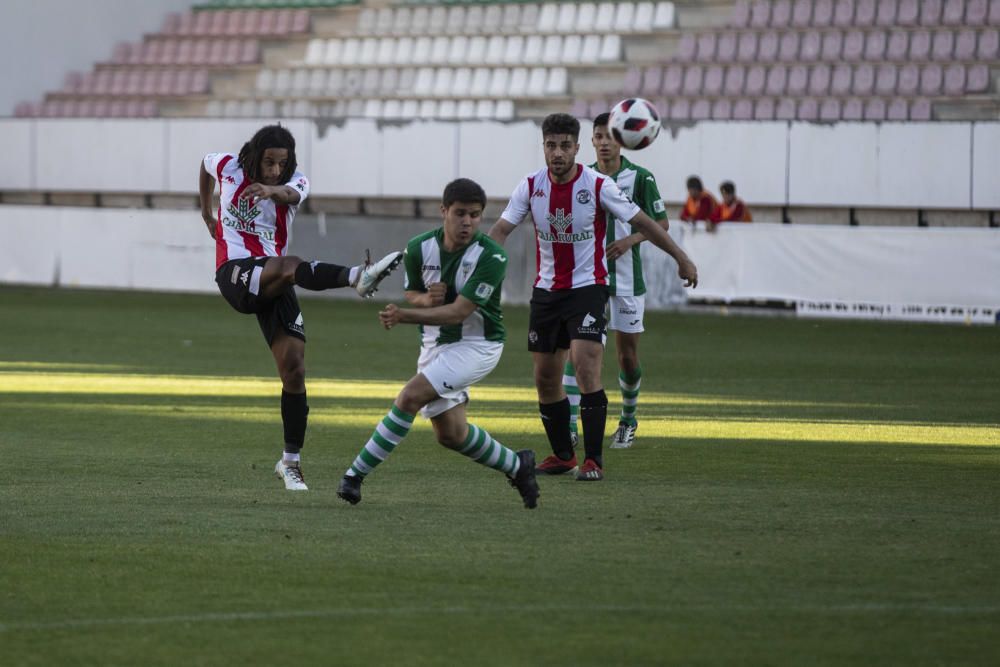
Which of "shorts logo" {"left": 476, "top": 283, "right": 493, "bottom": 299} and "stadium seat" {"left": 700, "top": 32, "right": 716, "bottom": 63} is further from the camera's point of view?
"stadium seat" {"left": 700, "top": 32, "right": 716, "bottom": 63}

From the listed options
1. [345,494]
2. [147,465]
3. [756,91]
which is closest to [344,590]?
[345,494]

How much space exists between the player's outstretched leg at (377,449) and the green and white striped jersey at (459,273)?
385 mm

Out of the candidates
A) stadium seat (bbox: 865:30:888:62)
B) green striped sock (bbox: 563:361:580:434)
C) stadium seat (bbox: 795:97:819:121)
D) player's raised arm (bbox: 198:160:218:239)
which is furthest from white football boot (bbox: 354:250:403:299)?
stadium seat (bbox: 865:30:888:62)

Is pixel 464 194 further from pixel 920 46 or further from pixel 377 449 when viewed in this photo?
pixel 920 46

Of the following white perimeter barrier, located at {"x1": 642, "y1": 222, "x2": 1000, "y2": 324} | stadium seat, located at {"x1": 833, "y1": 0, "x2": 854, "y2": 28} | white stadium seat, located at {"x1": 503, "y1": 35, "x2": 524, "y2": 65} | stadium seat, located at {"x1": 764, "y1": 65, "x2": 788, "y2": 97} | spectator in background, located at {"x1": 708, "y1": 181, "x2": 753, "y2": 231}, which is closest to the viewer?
white perimeter barrier, located at {"x1": 642, "y1": 222, "x2": 1000, "y2": 324}

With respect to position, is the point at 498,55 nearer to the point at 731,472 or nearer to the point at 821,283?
the point at 821,283

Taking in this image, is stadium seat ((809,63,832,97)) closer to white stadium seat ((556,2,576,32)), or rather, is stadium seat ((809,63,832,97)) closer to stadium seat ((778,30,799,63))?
stadium seat ((778,30,799,63))

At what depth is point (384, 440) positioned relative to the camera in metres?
7.89

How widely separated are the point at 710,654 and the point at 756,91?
84.8 ft

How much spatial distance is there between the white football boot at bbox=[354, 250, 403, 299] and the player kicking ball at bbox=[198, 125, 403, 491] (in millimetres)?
169

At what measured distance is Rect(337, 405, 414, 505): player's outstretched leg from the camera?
789cm

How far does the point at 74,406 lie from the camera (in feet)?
42.6

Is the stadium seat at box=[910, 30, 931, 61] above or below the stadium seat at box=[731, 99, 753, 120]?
above

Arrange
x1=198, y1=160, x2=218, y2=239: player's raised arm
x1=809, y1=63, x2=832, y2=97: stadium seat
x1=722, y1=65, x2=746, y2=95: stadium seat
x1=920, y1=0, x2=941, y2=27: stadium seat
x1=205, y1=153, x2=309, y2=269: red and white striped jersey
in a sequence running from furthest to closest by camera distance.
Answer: x1=722, y1=65, x2=746, y2=95: stadium seat
x1=809, y1=63, x2=832, y2=97: stadium seat
x1=920, y1=0, x2=941, y2=27: stadium seat
x1=198, y1=160, x2=218, y2=239: player's raised arm
x1=205, y1=153, x2=309, y2=269: red and white striped jersey
